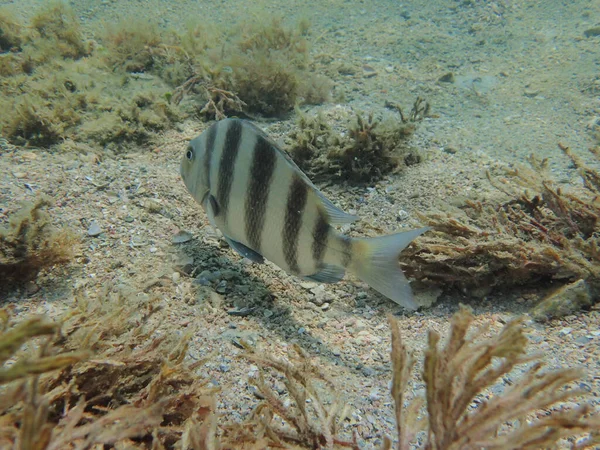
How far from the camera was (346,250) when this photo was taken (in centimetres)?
240

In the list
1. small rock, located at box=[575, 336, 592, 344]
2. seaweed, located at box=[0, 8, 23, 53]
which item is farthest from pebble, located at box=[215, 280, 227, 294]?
seaweed, located at box=[0, 8, 23, 53]

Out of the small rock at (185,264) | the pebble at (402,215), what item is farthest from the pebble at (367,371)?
the pebble at (402,215)

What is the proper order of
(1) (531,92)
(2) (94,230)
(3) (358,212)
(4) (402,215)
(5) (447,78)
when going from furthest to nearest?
1. (5) (447,78)
2. (1) (531,92)
3. (3) (358,212)
4. (4) (402,215)
5. (2) (94,230)

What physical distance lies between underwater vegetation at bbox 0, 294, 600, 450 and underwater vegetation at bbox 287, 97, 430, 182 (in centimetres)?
279

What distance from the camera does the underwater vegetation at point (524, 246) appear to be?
8.51ft

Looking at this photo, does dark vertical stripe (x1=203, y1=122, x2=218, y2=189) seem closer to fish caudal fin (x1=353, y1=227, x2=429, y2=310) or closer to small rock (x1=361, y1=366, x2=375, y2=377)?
fish caudal fin (x1=353, y1=227, x2=429, y2=310)

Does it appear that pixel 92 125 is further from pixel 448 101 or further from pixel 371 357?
pixel 448 101

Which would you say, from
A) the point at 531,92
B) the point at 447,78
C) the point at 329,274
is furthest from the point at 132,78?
the point at 531,92

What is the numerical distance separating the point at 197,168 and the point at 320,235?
1125 mm

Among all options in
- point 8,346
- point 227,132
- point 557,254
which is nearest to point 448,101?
point 557,254

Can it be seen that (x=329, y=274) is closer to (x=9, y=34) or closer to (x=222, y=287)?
(x=222, y=287)

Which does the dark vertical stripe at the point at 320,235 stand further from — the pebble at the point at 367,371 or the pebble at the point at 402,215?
the pebble at the point at 402,215

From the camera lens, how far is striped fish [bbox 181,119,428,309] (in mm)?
2320

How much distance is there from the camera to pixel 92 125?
4.82 metres
